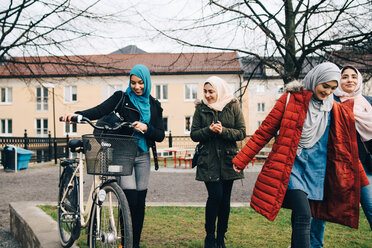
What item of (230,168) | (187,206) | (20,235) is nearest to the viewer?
(230,168)

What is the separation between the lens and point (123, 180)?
3326mm

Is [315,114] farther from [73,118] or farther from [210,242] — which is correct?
[73,118]

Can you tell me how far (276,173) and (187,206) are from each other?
3.24 metres

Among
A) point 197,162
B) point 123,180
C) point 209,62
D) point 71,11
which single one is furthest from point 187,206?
point 71,11

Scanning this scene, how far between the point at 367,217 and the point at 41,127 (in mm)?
33474

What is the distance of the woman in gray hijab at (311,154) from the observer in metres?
2.83

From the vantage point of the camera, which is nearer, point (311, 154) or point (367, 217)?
point (311, 154)

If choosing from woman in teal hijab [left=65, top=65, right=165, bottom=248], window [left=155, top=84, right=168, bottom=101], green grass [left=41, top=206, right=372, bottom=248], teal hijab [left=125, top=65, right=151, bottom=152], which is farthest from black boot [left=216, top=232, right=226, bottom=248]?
window [left=155, top=84, right=168, bottom=101]

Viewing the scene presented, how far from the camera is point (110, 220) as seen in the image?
2846 mm

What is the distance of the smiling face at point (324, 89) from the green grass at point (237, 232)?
5.80ft

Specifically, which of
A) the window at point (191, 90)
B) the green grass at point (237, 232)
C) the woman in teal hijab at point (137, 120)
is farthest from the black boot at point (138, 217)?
the window at point (191, 90)

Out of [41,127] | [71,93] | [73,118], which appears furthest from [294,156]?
[41,127]

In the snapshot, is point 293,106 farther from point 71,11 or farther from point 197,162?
point 71,11

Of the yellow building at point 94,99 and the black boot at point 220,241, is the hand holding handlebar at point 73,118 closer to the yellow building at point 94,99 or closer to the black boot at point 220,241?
the black boot at point 220,241
